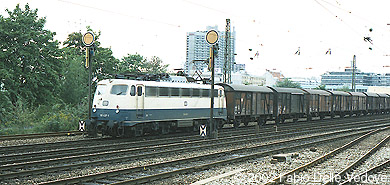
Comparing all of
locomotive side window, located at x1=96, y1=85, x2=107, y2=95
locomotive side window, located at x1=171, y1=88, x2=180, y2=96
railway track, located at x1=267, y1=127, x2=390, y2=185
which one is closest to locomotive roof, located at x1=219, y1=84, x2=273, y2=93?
locomotive side window, located at x1=171, y1=88, x2=180, y2=96

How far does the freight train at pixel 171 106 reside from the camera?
67.9ft

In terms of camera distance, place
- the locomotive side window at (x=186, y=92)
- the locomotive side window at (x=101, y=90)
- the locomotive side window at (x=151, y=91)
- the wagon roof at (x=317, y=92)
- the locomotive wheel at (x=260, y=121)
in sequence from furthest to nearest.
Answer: the wagon roof at (x=317, y=92), the locomotive wheel at (x=260, y=121), the locomotive side window at (x=186, y=92), the locomotive side window at (x=151, y=91), the locomotive side window at (x=101, y=90)

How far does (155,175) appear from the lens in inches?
452

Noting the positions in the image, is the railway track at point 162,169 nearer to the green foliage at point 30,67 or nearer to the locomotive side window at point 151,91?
the locomotive side window at point 151,91

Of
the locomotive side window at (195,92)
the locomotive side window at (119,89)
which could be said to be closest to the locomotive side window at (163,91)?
the locomotive side window at (119,89)

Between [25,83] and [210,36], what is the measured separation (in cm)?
1989

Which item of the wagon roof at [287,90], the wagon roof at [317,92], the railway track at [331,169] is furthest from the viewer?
the wagon roof at [317,92]

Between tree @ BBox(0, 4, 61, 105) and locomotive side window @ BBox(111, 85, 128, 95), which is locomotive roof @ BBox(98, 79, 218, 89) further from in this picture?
tree @ BBox(0, 4, 61, 105)

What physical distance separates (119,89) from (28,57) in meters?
17.9

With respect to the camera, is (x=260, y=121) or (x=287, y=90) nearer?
(x=260, y=121)

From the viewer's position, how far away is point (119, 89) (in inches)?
817

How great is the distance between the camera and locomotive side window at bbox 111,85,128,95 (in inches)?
814

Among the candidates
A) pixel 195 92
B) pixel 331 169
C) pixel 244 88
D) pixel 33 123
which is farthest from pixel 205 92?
pixel 331 169

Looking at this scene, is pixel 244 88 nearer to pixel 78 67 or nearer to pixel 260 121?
pixel 260 121
